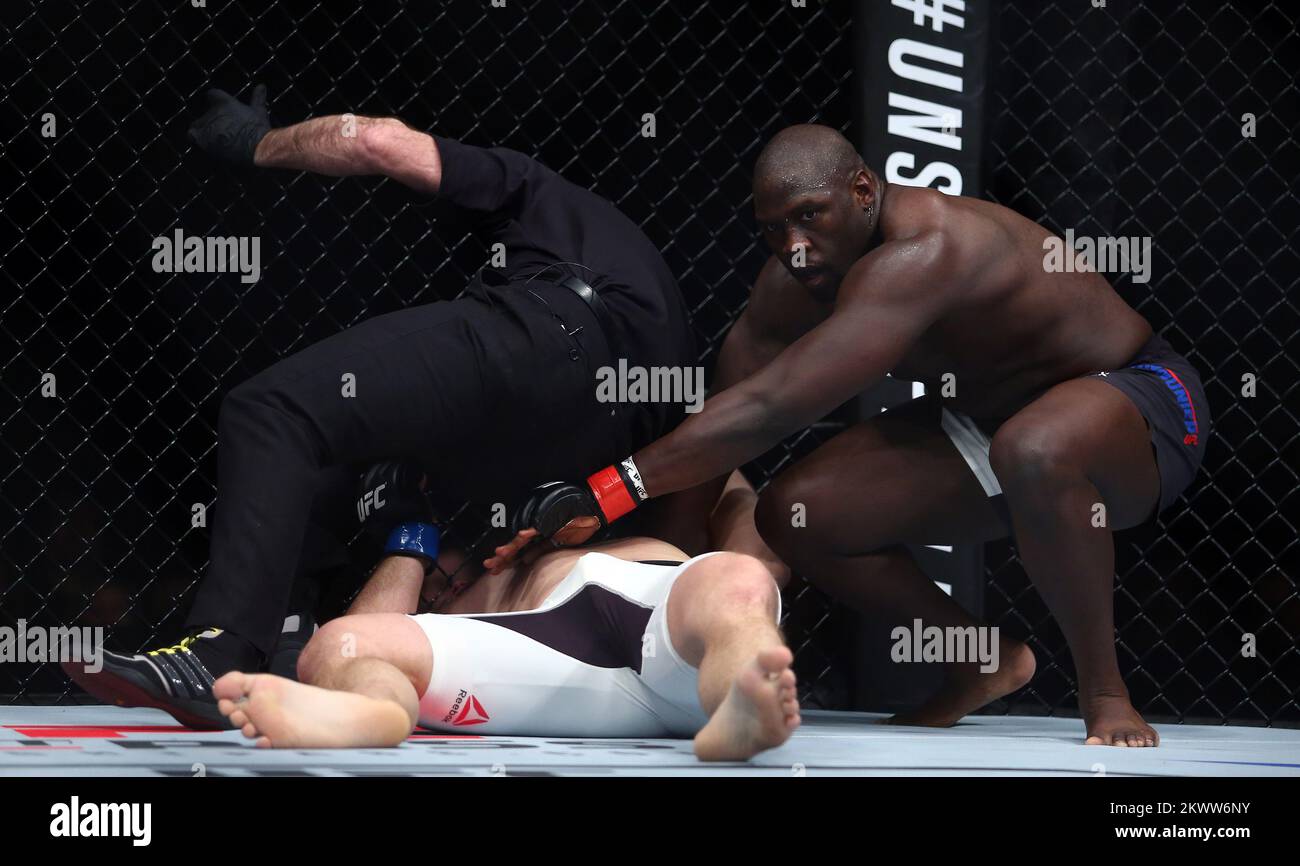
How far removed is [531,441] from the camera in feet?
6.56

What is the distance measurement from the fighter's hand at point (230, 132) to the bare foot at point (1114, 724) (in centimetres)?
158

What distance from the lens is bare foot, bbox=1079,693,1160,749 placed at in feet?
5.92

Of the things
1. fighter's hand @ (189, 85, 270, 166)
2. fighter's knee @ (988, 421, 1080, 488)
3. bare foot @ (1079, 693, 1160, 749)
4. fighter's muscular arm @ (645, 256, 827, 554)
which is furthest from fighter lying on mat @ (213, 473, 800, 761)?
fighter's hand @ (189, 85, 270, 166)

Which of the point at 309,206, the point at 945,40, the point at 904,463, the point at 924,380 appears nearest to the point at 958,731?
the point at 904,463

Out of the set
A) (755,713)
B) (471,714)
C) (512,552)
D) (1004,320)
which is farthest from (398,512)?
(1004,320)

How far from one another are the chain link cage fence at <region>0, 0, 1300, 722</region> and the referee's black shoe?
3.78ft

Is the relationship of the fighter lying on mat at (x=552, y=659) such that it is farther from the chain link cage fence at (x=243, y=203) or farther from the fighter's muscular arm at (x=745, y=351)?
the chain link cage fence at (x=243, y=203)

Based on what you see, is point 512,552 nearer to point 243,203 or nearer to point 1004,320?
point 1004,320

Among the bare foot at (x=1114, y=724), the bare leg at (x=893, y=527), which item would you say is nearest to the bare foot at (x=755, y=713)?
the bare foot at (x=1114, y=724)

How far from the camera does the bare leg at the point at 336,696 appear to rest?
4.26ft

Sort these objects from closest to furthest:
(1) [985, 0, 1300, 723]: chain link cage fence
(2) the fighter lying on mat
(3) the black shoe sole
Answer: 1. (2) the fighter lying on mat
2. (3) the black shoe sole
3. (1) [985, 0, 1300, 723]: chain link cage fence

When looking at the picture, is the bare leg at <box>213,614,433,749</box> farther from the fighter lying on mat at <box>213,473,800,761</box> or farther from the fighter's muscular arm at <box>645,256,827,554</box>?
the fighter's muscular arm at <box>645,256,827,554</box>

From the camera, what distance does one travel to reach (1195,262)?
3.01m

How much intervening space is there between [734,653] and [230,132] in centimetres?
132
